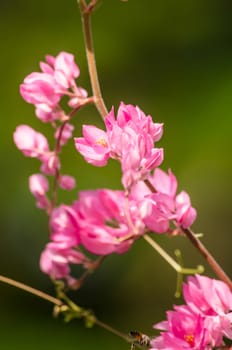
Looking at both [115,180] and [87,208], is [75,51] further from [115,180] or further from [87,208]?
[87,208]

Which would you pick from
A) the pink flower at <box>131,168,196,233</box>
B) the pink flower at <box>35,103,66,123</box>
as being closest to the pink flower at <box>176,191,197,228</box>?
the pink flower at <box>131,168,196,233</box>

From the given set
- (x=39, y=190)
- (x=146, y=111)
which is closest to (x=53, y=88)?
(x=39, y=190)

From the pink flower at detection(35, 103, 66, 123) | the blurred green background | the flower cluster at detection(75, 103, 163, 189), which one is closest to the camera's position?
the flower cluster at detection(75, 103, 163, 189)

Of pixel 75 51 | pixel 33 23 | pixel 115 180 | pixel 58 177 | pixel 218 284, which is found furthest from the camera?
pixel 33 23

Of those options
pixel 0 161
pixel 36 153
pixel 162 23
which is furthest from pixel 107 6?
pixel 36 153

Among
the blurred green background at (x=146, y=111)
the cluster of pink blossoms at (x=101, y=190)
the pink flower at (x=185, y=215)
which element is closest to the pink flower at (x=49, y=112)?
the cluster of pink blossoms at (x=101, y=190)

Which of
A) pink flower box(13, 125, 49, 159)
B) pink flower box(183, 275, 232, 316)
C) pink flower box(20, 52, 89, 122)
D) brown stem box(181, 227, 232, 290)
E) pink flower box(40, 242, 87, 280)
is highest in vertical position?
pink flower box(20, 52, 89, 122)

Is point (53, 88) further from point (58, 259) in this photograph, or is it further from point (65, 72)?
point (58, 259)

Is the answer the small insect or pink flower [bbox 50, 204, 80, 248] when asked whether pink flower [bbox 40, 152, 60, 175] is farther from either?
the small insect
